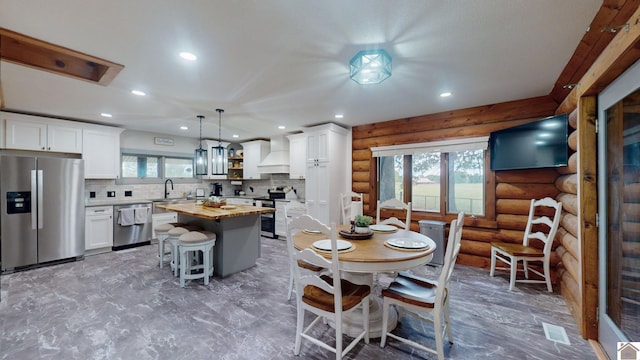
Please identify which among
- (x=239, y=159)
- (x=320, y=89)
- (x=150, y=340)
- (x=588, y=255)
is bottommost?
(x=150, y=340)

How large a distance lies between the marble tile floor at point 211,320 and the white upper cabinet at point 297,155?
2.38 metres

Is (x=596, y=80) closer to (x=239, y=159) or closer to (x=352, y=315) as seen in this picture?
(x=352, y=315)

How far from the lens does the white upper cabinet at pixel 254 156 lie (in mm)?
6337

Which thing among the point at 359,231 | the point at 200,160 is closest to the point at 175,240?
the point at 200,160

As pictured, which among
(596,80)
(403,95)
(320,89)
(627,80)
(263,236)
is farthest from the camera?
(263,236)

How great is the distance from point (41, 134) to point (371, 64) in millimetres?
5417

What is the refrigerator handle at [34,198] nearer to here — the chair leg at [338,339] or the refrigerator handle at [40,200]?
the refrigerator handle at [40,200]

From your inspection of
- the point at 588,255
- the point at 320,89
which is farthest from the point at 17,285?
the point at 588,255

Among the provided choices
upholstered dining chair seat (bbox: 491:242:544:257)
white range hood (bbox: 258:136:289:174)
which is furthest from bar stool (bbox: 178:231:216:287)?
upholstered dining chair seat (bbox: 491:242:544:257)

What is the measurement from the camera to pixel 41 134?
13.5 ft

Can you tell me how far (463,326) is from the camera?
229 centimetres

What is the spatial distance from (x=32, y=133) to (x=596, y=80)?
7.06 m

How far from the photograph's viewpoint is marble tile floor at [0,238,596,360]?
196cm

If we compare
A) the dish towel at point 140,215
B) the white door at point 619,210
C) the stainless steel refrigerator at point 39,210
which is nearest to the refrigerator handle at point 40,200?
the stainless steel refrigerator at point 39,210
